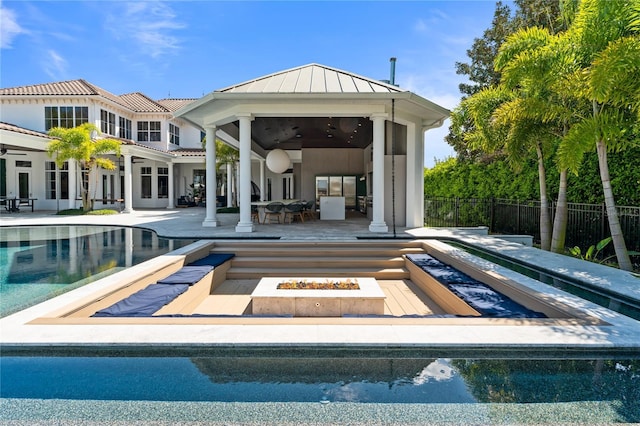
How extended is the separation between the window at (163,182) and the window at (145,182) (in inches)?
26.5

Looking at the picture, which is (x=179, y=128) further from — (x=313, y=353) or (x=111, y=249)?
(x=313, y=353)

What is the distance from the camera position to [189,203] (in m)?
26.6

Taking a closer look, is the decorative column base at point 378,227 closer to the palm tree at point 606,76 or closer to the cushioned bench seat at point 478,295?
the cushioned bench seat at point 478,295

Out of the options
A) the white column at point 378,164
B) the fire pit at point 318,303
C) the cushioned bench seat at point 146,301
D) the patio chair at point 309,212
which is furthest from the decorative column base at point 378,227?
the cushioned bench seat at point 146,301

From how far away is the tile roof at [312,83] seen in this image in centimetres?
995

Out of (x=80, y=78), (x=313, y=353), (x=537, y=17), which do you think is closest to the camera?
(x=313, y=353)

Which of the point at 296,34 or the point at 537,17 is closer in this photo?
the point at 296,34

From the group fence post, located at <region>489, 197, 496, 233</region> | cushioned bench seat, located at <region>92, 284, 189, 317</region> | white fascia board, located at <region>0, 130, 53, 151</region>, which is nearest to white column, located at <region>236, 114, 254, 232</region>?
cushioned bench seat, located at <region>92, 284, 189, 317</region>

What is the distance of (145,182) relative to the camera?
87.6ft

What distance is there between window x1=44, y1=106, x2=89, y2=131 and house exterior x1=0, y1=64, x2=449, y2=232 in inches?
2.3

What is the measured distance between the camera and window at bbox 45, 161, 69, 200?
22.8 metres

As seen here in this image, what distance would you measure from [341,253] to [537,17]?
15.2m

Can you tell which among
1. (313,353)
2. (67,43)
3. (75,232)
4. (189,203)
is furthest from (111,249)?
(189,203)

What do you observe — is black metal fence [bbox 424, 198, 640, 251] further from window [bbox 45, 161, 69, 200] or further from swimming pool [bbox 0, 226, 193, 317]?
window [bbox 45, 161, 69, 200]
